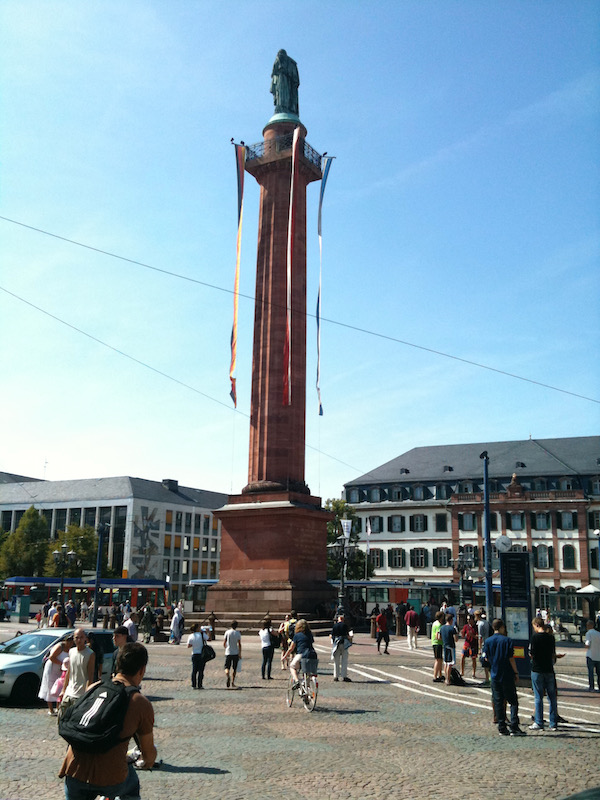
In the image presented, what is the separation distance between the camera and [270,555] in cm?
3716

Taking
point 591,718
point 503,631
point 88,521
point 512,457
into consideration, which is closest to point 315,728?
point 503,631

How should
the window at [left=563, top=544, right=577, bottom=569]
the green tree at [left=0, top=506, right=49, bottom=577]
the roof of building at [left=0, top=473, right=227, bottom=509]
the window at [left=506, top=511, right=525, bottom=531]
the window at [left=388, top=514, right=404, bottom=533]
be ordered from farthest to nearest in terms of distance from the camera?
the roof of building at [left=0, top=473, right=227, bottom=509], the green tree at [left=0, top=506, right=49, bottom=577], the window at [left=388, top=514, right=404, bottom=533], the window at [left=506, top=511, right=525, bottom=531], the window at [left=563, top=544, right=577, bottom=569]

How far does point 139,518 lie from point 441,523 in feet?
128

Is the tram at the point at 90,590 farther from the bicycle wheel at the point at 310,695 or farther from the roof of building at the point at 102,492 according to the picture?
the bicycle wheel at the point at 310,695

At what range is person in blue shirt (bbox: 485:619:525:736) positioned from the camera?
42.3ft

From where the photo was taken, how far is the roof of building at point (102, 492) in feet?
321

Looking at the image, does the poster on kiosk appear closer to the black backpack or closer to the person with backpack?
the person with backpack

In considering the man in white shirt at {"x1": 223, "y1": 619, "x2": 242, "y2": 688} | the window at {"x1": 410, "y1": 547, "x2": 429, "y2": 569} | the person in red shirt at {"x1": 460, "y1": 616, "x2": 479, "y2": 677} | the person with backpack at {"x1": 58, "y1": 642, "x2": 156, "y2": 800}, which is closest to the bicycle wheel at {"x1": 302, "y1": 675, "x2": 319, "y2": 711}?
the man in white shirt at {"x1": 223, "y1": 619, "x2": 242, "y2": 688}

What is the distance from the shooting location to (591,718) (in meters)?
15.0

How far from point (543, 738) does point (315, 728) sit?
12.6 ft

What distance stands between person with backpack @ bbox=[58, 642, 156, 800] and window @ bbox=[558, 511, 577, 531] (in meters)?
71.7

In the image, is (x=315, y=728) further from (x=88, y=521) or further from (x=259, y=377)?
(x=88, y=521)

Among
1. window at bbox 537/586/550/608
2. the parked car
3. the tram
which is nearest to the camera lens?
the parked car

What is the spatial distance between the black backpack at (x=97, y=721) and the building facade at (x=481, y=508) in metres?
65.9
